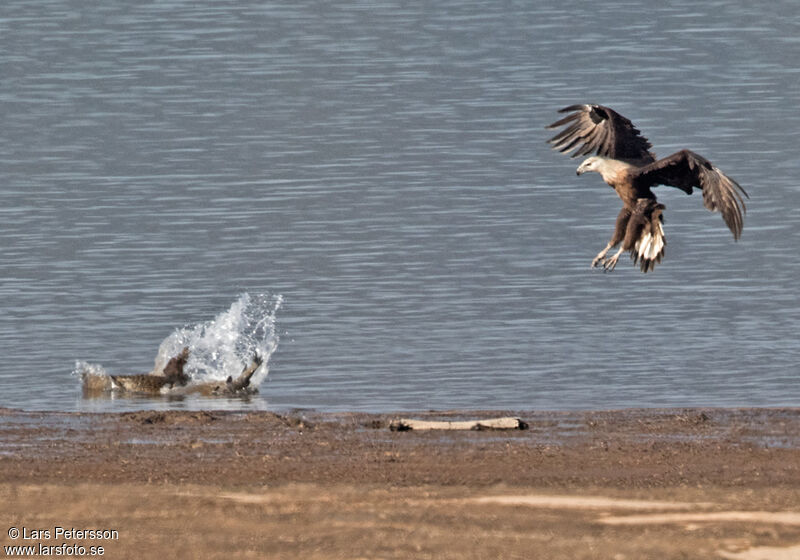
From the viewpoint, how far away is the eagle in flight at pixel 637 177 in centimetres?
1268

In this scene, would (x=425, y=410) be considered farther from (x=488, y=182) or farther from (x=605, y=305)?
(x=488, y=182)

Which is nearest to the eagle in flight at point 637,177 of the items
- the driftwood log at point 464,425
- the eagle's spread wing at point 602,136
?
the eagle's spread wing at point 602,136

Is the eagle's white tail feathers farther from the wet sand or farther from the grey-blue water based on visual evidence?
the grey-blue water

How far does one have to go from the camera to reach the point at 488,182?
83.2ft

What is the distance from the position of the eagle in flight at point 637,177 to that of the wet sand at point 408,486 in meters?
1.21

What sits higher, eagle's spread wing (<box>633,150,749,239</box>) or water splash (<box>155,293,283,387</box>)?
eagle's spread wing (<box>633,150,749,239</box>)

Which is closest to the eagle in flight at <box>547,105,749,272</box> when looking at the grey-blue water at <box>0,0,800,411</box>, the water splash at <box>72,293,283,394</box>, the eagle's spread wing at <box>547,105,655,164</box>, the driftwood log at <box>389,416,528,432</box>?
the eagle's spread wing at <box>547,105,655,164</box>

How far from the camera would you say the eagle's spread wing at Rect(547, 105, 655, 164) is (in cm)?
1392

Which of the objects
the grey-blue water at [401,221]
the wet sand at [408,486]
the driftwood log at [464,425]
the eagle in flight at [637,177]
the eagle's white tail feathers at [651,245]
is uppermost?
the eagle in flight at [637,177]

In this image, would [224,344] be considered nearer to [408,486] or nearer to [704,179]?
[704,179]

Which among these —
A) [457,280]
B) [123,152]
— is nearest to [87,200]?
[123,152]

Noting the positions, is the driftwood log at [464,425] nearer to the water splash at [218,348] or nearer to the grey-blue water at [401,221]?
the grey-blue water at [401,221]

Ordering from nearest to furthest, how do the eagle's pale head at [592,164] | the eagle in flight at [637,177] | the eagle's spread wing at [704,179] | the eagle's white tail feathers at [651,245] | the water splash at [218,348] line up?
the eagle's spread wing at [704,179]
the eagle in flight at [637,177]
the eagle's white tail feathers at [651,245]
the eagle's pale head at [592,164]
the water splash at [218,348]

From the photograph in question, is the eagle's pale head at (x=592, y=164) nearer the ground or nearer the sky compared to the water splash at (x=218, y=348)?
nearer the sky
